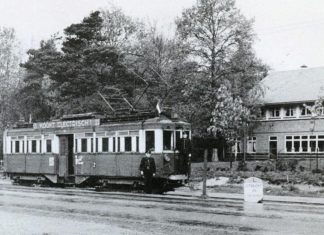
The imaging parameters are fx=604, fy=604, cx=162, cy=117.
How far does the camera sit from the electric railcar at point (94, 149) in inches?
960

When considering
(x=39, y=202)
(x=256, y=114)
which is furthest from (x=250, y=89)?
(x=39, y=202)

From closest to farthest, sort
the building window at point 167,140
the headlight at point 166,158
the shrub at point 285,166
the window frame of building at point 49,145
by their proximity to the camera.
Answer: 1. the headlight at point 166,158
2. the building window at point 167,140
3. the window frame of building at point 49,145
4. the shrub at point 285,166

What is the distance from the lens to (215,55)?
4731 centimetres

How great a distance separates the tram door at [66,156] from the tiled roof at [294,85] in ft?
70.5

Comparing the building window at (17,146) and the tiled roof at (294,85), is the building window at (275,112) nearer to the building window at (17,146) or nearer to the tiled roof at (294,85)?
the tiled roof at (294,85)

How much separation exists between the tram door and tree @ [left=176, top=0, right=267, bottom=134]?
16717 mm

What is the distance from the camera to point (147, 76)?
1939 inches

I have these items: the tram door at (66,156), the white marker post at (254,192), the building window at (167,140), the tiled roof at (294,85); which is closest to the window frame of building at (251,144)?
the tiled roof at (294,85)

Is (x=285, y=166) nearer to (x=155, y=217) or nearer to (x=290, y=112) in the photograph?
(x=290, y=112)

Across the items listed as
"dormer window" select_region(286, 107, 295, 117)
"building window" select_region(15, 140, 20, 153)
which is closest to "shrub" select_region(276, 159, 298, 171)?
"dormer window" select_region(286, 107, 295, 117)

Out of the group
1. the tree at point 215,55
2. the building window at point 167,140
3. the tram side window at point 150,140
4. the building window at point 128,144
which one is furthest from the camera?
the tree at point 215,55

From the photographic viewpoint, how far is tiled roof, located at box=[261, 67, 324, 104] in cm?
4738

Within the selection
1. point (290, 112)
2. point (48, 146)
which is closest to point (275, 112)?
point (290, 112)

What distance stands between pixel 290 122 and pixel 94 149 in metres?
24.7
